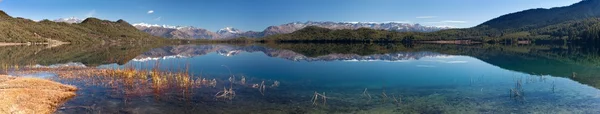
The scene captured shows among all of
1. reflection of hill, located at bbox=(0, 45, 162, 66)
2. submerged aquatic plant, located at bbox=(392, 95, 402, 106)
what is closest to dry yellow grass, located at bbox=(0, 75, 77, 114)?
submerged aquatic plant, located at bbox=(392, 95, 402, 106)

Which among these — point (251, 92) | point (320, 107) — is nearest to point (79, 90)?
point (251, 92)

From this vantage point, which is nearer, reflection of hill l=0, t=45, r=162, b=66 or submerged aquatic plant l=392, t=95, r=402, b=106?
submerged aquatic plant l=392, t=95, r=402, b=106

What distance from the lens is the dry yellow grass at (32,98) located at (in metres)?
17.5

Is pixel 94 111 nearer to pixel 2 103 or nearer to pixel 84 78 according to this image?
pixel 2 103

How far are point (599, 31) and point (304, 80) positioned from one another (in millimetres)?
193753

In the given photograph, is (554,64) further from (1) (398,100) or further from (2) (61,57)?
(2) (61,57)

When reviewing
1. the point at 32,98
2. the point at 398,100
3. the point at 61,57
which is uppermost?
the point at 61,57

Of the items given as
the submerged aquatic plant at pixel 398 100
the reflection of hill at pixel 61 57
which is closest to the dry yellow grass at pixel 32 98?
the submerged aquatic plant at pixel 398 100

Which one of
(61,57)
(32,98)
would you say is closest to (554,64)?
(32,98)

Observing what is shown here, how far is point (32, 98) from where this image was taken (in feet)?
67.6

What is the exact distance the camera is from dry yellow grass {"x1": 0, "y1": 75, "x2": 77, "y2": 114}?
17469mm

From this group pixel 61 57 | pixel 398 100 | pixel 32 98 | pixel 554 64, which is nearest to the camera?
pixel 32 98

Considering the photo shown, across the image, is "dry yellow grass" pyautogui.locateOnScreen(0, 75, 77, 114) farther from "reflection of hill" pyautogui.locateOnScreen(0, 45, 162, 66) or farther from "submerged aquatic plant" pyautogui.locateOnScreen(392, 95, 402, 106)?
"reflection of hill" pyautogui.locateOnScreen(0, 45, 162, 66)

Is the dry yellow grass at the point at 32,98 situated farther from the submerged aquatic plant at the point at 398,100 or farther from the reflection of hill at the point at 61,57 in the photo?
the reflection of hill at the point at 61,57
